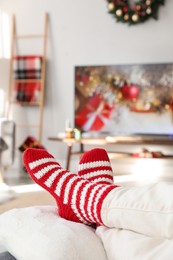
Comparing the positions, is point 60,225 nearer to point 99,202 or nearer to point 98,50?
point 99,202

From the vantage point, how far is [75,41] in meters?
4.80

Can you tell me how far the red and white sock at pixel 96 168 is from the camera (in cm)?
115

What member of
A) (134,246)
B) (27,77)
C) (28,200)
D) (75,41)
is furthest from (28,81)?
(134,246)

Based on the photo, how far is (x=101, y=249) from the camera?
0.89 metres

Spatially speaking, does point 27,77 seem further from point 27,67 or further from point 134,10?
point 134,10

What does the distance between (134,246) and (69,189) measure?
25 centimetres

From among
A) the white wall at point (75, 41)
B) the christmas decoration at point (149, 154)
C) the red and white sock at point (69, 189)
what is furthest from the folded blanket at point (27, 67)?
the red and white sock at point (69, 189)

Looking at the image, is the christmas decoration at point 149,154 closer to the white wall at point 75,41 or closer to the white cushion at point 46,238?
the white wall at point 75,41

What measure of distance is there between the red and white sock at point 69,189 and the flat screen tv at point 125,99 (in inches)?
134

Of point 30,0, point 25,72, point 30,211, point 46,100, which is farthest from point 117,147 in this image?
point 30,211

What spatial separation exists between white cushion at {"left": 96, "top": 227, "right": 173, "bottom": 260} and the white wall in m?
3.76

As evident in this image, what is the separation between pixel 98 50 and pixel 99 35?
17cm

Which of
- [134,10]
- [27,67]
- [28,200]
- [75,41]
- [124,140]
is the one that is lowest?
[28,200]

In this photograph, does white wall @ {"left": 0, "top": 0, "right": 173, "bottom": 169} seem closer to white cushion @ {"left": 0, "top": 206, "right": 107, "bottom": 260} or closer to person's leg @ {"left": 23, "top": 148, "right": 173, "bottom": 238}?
person's leg @ {"left": 23, "top": 148, "right": 173, "bottom": 238}
